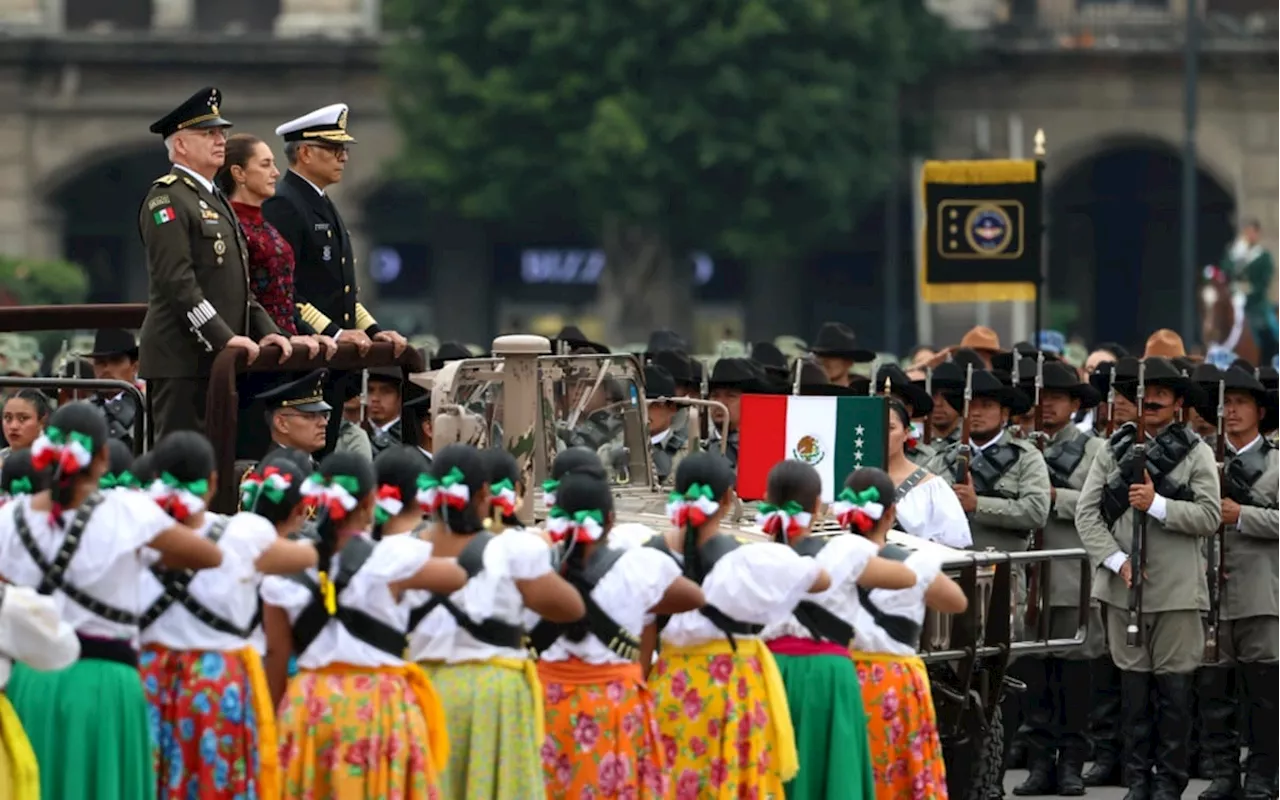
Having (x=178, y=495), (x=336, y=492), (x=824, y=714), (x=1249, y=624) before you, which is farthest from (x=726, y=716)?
(x=1249, y=624)

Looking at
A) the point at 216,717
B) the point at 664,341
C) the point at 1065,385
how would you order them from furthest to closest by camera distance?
the point at 664,341 → the point at 1065,385 → the point at 216,717

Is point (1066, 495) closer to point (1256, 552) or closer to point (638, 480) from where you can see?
point (1256, 552)

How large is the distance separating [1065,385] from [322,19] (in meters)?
37.3

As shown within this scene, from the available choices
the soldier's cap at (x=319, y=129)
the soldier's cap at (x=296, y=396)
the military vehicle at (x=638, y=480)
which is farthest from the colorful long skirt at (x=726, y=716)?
the soldier's cap at (x=319, y=129)

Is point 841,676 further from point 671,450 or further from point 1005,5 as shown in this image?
point 1005,5

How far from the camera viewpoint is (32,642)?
1005 cm

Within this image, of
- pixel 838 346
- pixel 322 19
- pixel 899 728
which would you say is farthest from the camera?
pixel 322 19

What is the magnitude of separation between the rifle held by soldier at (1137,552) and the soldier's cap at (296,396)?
4818mm

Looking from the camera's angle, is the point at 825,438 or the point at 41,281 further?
the point at 41,281

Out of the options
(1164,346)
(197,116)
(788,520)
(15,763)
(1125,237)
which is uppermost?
(1125,237)

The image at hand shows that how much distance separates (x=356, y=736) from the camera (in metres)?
10.8

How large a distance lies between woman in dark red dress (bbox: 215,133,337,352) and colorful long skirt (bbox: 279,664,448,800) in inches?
103

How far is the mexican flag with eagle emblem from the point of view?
14.7 metres

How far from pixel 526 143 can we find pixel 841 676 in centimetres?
3741
